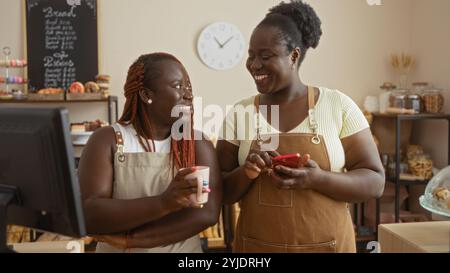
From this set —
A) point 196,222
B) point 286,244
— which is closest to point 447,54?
point 286,244

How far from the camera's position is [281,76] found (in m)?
1.39

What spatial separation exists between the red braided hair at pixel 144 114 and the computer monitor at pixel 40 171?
1.44ft

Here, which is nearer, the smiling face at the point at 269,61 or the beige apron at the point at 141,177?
the beige apron at the point at 141,177

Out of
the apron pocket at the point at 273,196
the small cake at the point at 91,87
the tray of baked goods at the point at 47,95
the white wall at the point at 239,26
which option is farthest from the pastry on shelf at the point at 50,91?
the apron pocket at the point at 273,196

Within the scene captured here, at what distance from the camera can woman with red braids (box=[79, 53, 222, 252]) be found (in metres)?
1.20

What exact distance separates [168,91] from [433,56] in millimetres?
2876

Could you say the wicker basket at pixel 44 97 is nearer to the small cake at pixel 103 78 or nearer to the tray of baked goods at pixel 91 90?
the tray of baked goods at pixel 91 90

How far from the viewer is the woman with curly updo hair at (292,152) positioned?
1.36 m

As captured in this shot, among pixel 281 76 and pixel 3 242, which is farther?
pixel 281 76
